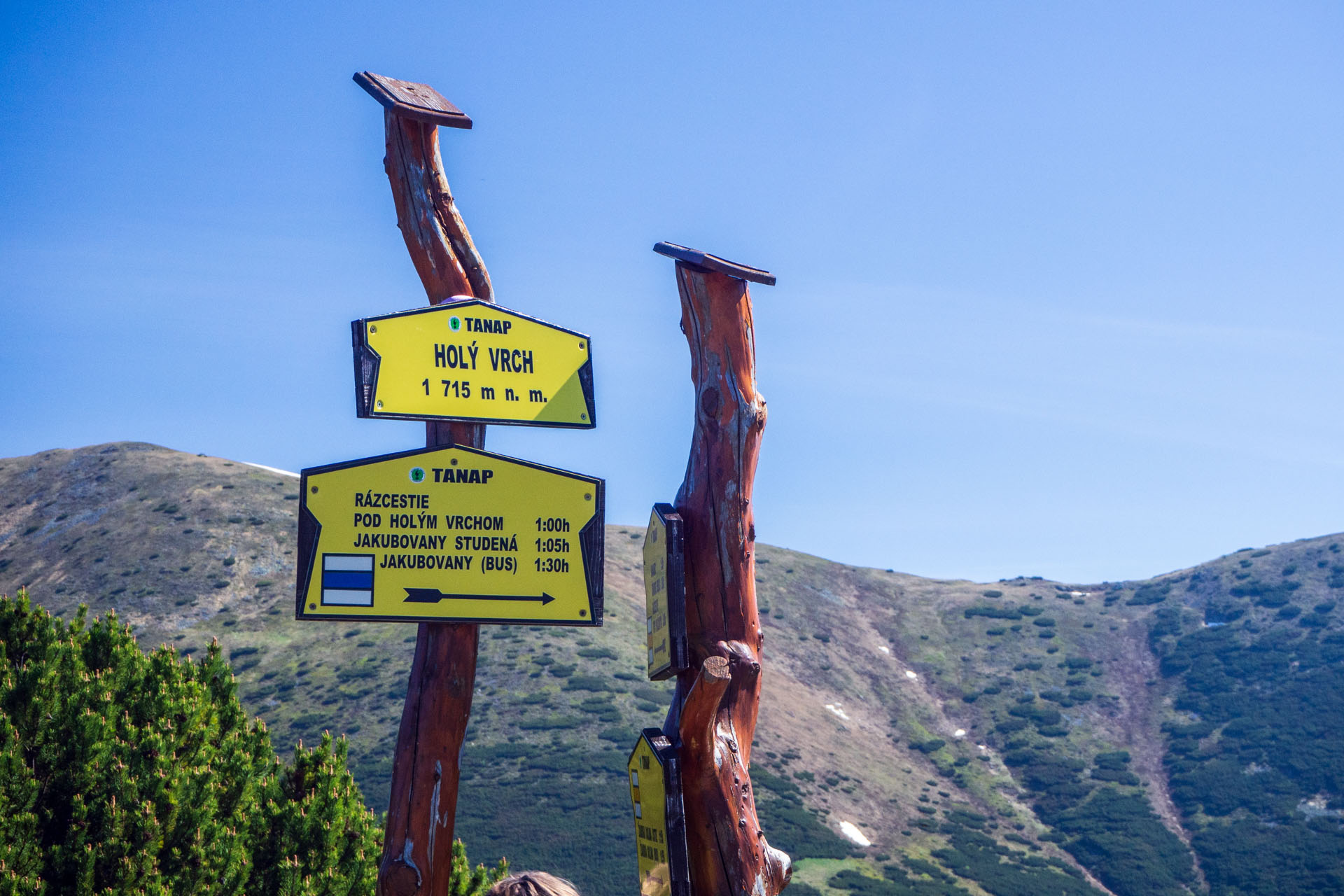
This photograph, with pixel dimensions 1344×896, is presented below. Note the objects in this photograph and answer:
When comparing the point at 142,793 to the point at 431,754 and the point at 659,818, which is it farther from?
the point at 659,818

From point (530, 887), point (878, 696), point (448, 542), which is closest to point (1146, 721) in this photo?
point (878, 696)

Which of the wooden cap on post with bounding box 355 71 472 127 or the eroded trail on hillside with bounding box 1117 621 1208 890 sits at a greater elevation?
the wooden cap on post with bounding box 355 71 472 127

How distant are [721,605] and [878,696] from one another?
61193mm

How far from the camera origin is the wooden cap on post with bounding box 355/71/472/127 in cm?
544

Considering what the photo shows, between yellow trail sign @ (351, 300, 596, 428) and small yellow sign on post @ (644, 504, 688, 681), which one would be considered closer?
small yellow sign on post @ (644, 504, 688, 681)

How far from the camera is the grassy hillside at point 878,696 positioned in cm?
4288

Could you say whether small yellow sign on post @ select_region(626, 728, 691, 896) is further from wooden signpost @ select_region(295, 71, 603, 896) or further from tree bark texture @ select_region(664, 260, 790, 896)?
wooden signpost @ select_region(295, 71, 603, 896)

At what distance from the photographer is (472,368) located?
16.9 ft

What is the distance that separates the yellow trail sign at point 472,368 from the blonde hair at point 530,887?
2.05 meters

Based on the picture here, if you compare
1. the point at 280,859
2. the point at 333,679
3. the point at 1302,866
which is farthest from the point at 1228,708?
the point at 280,859

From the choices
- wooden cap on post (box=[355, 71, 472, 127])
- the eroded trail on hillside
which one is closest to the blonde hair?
wooden cap on post (box=[355, 71, 472, 127])

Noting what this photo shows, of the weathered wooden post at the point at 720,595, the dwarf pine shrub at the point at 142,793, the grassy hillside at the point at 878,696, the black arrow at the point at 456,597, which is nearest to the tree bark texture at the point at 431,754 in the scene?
the black arrow at the point at 456,597

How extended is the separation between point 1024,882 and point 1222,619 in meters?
33.6

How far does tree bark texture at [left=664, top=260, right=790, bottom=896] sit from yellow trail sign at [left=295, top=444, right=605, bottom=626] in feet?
1.86
